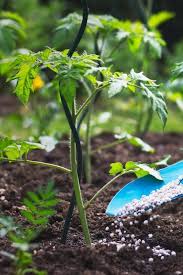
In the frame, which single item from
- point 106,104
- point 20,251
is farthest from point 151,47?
point 106,104

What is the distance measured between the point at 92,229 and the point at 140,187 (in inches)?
10.3

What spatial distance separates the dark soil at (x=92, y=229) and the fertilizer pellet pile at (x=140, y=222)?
2 cm

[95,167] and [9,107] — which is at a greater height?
[9,107]

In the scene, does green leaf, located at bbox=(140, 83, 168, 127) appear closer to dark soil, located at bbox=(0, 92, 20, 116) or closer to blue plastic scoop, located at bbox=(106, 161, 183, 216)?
blue plastic scoop, located at bbox=(106, 161, 183, 216)

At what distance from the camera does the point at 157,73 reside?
5.29 m

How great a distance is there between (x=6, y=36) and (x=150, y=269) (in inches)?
53.3

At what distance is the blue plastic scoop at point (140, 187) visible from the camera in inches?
86.4

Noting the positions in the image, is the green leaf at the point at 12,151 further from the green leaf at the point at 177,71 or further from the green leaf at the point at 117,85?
the green leaf at the point at 177,71

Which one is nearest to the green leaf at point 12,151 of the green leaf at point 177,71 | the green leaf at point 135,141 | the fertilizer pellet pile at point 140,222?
the fertilizer pellet pile at point 140,222

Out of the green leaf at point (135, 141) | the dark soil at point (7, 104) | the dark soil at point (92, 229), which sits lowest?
the dark soil at point (92, 229)

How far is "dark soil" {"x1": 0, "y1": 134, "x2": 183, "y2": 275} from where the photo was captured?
1.77 metres

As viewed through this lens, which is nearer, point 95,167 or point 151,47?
point 151,47

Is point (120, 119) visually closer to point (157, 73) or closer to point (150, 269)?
point (157, 73)

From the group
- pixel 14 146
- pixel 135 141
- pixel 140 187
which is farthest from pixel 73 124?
pixel 135 141
